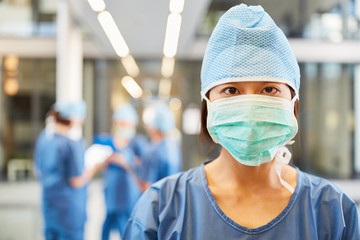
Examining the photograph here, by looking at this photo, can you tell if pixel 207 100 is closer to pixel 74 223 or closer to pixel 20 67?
pixel 74 223

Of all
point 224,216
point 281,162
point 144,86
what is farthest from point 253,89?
point 144,86

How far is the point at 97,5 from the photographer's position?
2.32 meters

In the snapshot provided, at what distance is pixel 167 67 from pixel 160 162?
2.40 m

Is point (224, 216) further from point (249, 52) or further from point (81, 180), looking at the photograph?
point (81, 180)

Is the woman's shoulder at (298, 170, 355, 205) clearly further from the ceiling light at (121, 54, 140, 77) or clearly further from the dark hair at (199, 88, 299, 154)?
the ceiling light at (121, 54, 140, 77)

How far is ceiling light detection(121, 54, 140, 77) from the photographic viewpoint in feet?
15.7

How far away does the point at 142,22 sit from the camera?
296 cm

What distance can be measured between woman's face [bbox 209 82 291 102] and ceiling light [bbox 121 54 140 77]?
3609mm

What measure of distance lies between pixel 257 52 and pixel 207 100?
0.63ft

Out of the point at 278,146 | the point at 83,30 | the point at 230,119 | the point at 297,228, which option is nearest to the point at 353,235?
the point at 297,228

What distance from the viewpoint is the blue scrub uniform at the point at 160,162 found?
131 inches

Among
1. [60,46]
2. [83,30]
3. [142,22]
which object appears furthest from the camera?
[83,30]

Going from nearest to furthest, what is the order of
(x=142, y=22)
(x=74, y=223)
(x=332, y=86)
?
1. (x=74, y=223)
2. (x=142, y=22)
3. (x=332, y=86)

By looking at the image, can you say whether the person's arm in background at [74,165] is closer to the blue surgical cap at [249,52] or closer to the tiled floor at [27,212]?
the tiled floor at [27,212]
